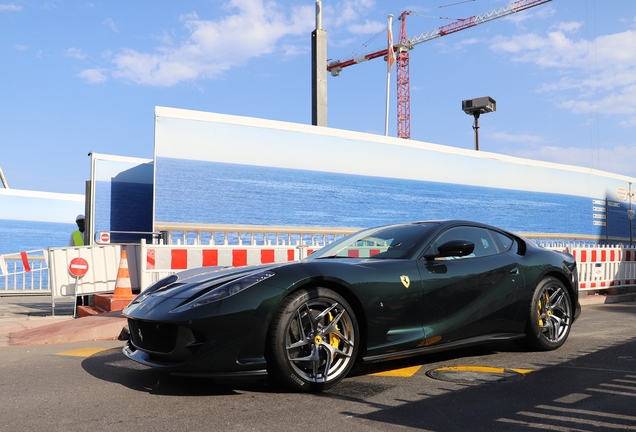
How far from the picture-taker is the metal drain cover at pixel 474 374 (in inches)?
170

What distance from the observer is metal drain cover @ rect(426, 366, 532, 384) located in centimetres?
431

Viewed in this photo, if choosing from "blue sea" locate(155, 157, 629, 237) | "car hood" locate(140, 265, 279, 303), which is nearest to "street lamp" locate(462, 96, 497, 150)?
"blue sea" locate(155, 157, 629, 237)

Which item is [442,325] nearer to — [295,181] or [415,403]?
[415,403]

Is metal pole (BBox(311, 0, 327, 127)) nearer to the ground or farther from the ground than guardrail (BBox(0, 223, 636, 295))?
farther from the ground

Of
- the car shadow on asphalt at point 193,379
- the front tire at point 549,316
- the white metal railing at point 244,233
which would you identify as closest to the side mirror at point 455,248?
the car shadow on asphalt at point 193,379

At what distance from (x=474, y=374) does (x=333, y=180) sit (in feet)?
47.4

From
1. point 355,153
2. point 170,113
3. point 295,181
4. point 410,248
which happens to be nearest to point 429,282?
point 410,248

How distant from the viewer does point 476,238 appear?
527 cm

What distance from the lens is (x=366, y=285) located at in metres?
4.22

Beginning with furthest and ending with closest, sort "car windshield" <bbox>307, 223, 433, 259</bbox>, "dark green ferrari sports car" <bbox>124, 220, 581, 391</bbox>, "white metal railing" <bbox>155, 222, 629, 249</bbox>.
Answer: "white metal railing" <bbox>155, 222, 629, 249</bbox> < "car windshield" <bbox>307, 223, 433, 259</bbox> < "dark green ferrari sports car" <bbox>124, 220, 581, 391</bbox>

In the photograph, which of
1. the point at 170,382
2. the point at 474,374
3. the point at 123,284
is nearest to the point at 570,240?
the point at 123,284

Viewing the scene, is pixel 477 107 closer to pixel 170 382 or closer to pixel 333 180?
pixel 333 180

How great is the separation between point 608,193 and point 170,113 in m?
20.7

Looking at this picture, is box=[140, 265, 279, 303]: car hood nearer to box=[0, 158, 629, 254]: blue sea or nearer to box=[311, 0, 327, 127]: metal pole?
box=[0, 158, 629, 254]: blue sea
